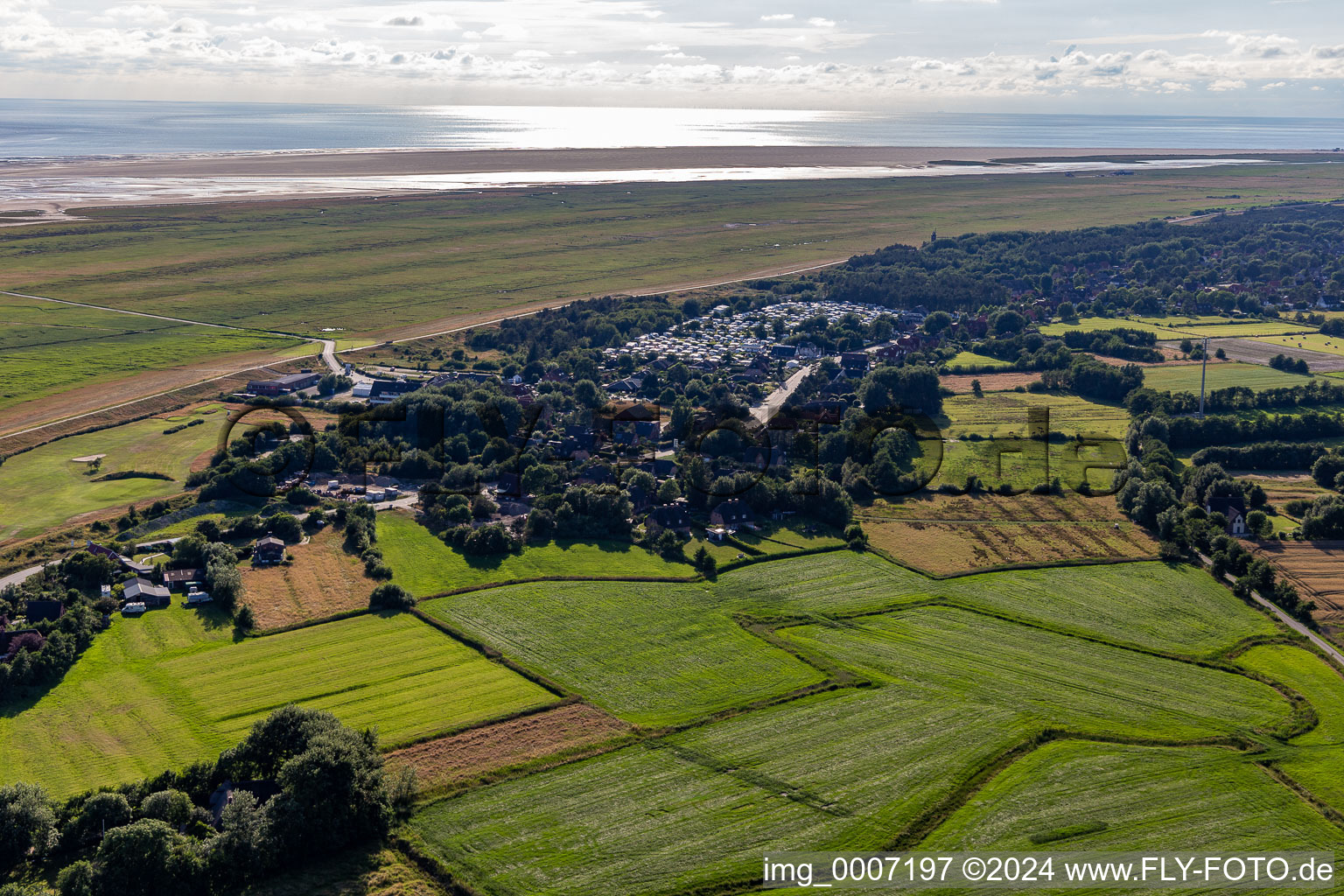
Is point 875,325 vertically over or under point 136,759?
over

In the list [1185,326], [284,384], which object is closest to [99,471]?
[284,384]

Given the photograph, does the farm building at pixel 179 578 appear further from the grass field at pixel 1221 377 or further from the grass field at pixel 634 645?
the grass field at pixel 1221 377

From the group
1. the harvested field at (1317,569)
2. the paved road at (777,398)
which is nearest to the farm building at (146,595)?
the paved road at (777,398)

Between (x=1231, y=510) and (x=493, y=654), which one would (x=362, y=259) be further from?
(x=1231, y=510)

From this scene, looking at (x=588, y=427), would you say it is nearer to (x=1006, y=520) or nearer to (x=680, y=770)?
(x=1006, y=520)

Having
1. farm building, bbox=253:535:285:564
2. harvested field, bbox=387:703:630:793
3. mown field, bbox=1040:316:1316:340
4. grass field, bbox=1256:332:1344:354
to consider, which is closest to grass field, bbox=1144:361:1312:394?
grass field, bbox=1256:332:1344:354

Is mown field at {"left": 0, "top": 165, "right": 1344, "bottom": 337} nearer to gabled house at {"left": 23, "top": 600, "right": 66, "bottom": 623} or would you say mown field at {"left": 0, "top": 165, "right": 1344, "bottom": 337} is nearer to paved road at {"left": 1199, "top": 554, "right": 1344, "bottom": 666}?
gabled house at {"left": 23, "top": 600, "right": 66, "bottom": 623}

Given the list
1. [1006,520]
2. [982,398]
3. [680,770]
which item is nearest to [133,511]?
[680,770]
